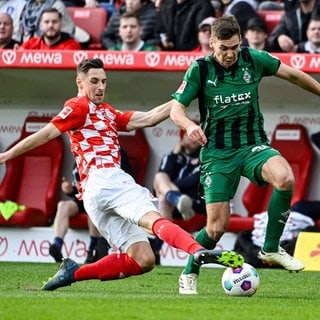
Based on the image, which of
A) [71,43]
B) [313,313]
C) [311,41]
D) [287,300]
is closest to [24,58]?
[71,43]

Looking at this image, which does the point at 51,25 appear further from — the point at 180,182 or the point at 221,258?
the point at 221,258

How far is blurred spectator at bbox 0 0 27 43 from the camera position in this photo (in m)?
15.0

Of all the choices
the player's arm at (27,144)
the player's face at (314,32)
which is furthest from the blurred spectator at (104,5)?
the player's arm at (27,144)

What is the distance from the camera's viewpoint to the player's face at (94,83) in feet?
28.7

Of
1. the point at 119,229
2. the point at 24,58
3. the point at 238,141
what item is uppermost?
the point at 24,58

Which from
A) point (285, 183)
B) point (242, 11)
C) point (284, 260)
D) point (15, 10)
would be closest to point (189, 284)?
point (284, 260)

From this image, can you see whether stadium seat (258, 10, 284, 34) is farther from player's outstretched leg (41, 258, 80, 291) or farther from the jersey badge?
player's outstretched leg (41, 258, 80, 291)

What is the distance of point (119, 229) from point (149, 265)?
38cm

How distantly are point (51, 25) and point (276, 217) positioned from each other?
5943mm

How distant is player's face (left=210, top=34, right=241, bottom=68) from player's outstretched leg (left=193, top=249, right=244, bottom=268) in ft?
5.73

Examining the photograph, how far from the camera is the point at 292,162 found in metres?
14.0

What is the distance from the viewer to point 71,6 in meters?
15.6

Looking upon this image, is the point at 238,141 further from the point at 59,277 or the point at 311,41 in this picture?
the point at 311,41

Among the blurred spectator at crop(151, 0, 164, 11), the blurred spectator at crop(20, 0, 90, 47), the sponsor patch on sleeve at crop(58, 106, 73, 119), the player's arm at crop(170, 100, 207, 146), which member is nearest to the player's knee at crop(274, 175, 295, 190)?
the player's arm at crop(170, 100, 207, 146)
